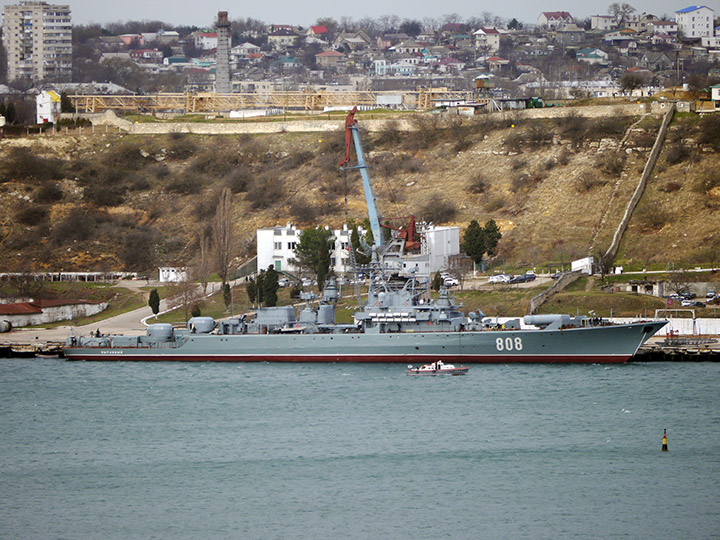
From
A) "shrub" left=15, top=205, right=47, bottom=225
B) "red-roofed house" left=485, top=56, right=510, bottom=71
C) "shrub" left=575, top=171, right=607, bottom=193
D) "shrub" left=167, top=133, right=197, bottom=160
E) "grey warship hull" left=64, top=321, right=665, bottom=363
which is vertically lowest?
"grey warship hull" left=64, top=321, right=665, bottom=363

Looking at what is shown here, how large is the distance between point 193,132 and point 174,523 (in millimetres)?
73827

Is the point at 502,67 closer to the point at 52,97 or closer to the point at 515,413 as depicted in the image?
the point at 52,97

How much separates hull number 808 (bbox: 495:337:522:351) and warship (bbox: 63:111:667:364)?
0.15ft

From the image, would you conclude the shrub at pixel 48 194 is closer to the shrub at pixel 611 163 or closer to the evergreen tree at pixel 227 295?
the evergreen tree at pixel 227 295

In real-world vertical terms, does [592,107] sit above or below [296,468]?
above

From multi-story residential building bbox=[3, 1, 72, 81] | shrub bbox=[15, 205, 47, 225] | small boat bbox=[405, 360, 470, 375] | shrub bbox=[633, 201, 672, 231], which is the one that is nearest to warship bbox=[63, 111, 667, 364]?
small boat bbox=[405, 360, 470, 375]

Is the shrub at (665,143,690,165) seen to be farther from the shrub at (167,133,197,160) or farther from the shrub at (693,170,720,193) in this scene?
the shrub at (167,133,197,160)

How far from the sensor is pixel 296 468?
3838 centimetres

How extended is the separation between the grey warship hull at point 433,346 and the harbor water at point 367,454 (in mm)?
924

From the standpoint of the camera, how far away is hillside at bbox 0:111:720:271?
246 ft

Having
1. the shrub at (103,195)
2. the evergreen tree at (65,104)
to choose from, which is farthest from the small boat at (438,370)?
the evergreen tree at (65,104)

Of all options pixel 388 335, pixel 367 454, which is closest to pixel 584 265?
pixel 388 335

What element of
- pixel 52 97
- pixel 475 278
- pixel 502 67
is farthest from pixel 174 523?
pixel 502 67

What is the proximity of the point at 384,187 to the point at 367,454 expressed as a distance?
1924 inches
